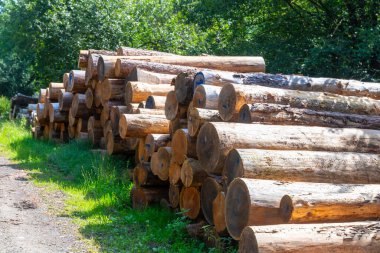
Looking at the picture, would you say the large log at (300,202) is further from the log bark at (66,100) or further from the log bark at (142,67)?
the log bark at (66,100)

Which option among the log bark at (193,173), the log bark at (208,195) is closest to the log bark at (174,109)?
the log bark at (193,173)

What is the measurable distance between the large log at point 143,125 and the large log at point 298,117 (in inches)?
87.0

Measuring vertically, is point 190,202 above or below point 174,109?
below

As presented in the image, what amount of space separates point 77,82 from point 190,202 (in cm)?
641

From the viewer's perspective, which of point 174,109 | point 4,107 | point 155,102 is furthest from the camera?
point 4,107

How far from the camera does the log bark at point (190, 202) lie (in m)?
7.08

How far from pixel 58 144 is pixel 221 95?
804 cm

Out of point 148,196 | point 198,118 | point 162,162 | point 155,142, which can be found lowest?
point 148,196

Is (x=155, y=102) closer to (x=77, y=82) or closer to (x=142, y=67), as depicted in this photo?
(x=142, y=67)

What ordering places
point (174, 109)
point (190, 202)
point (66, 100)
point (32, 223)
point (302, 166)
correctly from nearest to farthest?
point (302, 166)
point (190, 202)
point (32, 223)
point (174, 109)
point (66, 100)

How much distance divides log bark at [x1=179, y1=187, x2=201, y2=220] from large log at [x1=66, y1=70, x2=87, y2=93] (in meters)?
6.15

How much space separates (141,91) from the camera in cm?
1009

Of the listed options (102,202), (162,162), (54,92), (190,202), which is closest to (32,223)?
(102,202)

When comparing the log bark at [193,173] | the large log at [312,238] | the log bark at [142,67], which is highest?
the log bark at [142,67]
